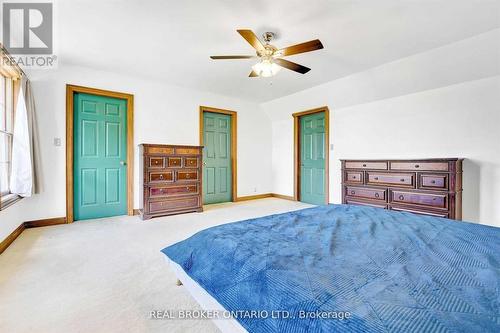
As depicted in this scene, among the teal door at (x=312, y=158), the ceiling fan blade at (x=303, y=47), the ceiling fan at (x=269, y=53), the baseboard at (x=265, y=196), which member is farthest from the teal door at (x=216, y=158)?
the ceiling fan blade at (x=303, y=47)

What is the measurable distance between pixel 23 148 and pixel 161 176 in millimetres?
1807

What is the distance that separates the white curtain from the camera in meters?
3.12

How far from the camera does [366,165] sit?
13.1 feet

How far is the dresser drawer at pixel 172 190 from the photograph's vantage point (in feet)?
13.2

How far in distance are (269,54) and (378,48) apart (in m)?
1.59

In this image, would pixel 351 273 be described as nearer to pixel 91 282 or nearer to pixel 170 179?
pixel 91 282

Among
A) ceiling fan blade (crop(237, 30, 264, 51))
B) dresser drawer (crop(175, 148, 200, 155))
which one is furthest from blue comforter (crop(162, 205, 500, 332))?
dresser drawer (crop(175, 148, 200, 155))

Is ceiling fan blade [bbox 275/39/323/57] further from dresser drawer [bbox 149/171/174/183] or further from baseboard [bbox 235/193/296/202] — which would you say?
baseboard [bbox 235/193/296/202]

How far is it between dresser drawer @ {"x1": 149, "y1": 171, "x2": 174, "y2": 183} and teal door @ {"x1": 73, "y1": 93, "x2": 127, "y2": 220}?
66 centimetres

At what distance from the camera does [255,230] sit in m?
1.50

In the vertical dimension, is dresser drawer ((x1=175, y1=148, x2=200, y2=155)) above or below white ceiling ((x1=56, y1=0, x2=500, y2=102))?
below

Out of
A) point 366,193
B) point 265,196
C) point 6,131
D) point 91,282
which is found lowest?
point 91,282

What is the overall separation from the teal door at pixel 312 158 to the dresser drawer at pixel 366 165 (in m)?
1.07

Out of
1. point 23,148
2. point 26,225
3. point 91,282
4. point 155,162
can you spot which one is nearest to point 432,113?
point 155,162
